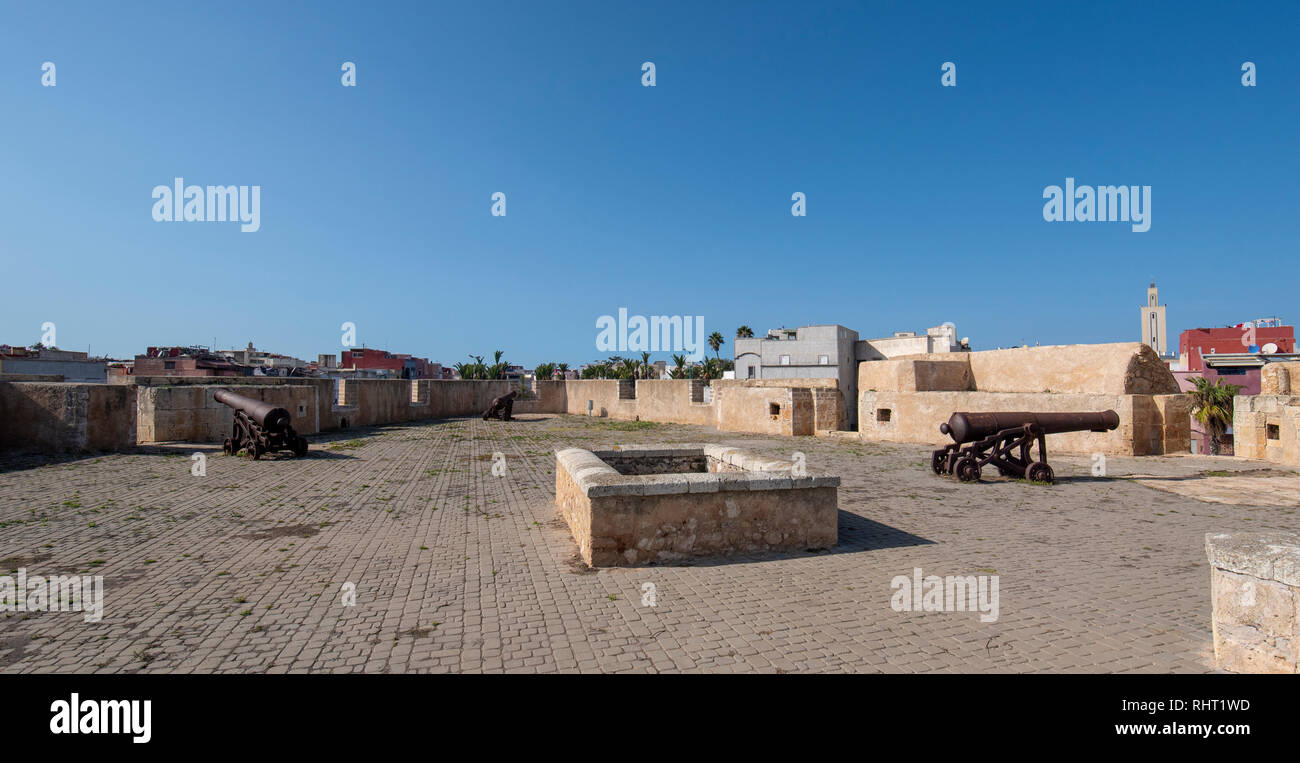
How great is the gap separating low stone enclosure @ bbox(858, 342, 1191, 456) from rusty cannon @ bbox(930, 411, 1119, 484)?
3923 millimetres

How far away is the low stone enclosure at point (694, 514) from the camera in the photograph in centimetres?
546

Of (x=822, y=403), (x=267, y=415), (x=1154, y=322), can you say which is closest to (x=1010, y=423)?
(x=822, y=403)

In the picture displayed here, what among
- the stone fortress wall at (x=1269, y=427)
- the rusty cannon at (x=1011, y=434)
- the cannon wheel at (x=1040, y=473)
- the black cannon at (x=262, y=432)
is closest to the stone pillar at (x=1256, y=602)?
the rusty cannon at (x=1011, y=434)

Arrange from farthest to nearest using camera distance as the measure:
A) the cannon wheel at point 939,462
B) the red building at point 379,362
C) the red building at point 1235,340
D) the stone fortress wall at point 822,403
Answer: the red building at point 379,362 → the red building at point 1235,340 → the stone fortress wall at point 822,403 → the cannon wheel at point 939,462

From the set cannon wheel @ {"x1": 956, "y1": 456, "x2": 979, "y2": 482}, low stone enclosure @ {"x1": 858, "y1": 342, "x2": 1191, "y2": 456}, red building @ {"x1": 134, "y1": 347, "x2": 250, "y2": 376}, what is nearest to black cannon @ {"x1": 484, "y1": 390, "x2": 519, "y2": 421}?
low stone enclosure @ {"x1": 858, "y1": 342, "x2": 1191, "y2": 456}

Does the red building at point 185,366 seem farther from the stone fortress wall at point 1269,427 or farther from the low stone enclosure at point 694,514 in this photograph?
the stone fortress wall at point 1269,427

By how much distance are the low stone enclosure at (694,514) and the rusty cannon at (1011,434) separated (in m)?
5.29

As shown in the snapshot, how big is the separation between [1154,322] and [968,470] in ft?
178

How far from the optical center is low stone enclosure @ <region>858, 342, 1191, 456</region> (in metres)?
13.3

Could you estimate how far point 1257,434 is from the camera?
1247 cm

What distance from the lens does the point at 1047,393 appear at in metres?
14.2

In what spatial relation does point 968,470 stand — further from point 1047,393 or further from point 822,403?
point 822,403
